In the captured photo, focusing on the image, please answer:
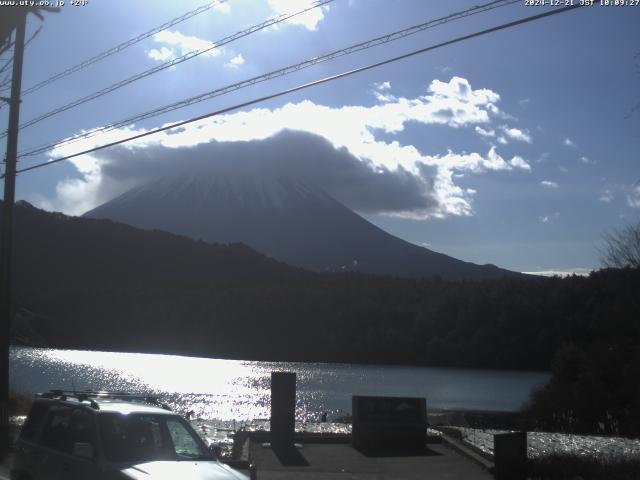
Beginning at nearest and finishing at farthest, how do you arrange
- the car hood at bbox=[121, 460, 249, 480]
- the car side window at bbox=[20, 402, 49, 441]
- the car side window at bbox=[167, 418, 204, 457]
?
the car hood at bbox=[121, 460, 249, 480] < the car side window at bbox=[167, 418, 204, 457] < the car side window at bbox=[20, 402, 49, 441]

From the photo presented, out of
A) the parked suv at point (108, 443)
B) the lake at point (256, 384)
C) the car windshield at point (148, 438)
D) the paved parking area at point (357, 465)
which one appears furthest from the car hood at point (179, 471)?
the lake at point (256, 384)

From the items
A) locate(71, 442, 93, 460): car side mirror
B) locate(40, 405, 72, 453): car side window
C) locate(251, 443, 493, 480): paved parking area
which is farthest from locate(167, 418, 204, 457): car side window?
locate(251, 443, 493, 480): paved parking area

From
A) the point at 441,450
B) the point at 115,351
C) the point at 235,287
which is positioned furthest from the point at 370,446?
the point at 235,287

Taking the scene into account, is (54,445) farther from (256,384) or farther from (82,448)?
(256,384)

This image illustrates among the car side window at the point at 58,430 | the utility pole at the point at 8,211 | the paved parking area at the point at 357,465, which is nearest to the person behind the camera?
the car side window at the point at 58,430

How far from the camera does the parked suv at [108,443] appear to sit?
788cm

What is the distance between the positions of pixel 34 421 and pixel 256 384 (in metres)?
70.0

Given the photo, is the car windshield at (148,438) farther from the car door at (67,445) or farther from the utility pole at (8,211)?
the utility pole at (8,211)

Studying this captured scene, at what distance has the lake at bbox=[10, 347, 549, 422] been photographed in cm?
5562

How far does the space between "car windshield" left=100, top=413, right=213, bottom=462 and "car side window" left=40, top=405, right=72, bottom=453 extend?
69 cm

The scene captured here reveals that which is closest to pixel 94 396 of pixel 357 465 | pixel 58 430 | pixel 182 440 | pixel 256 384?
pixel 58 430

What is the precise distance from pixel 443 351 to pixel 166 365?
39560 mm

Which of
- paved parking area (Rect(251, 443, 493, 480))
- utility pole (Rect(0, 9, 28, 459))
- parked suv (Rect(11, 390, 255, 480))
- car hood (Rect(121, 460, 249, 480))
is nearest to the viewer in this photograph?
car hood (Rect(121, 460, 249, 480))

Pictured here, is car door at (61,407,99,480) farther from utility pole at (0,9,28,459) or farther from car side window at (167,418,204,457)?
utility pole at (0,9,28,459)
